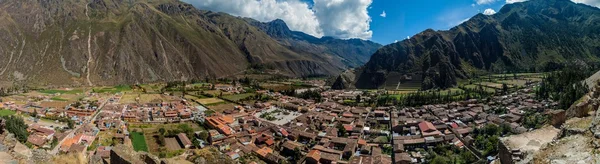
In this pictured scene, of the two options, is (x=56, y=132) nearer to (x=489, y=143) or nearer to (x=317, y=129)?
(x=317, y=129)

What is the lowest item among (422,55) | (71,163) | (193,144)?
(193,144)

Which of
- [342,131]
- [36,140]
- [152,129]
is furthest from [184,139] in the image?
[342,131]

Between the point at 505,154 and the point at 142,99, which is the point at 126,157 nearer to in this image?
the point at 505,154

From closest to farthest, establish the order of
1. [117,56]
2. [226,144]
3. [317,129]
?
1. [226,144]
2. [317,129]
3. [117,56]

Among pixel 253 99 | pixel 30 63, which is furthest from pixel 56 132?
pixel 30 63

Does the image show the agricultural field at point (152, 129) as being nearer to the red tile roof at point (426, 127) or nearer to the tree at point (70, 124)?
the tree at point (70, 124)

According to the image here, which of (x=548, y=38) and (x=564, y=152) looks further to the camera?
(x=548, y=38)
